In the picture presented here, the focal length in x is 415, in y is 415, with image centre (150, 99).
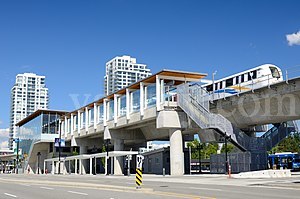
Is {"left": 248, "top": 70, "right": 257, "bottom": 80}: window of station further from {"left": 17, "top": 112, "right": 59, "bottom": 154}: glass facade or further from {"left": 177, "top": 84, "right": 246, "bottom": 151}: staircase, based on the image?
{"left": 17, "top": 112, "right": 59, "bottom": 154}: glass facade

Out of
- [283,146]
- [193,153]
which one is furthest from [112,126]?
[193,153]

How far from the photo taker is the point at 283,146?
9062 centimetres

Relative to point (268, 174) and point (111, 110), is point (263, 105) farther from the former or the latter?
point (111, 110)

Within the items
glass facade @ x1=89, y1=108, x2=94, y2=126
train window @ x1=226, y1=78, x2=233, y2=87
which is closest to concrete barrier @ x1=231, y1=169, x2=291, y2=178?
train window @ x1=226, y1=78, x2=233, y2=87

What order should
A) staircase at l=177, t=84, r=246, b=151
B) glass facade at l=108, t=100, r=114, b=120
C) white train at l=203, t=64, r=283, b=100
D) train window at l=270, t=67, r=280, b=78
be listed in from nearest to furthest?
1. white train at l=203, t=64, r=283, b=100
2. train window at l=270, t=67, r=280, b=78
3. staircase at l=177, t=84, r=246, b=151
4. glass facade at l=108, t=100, r=114, b=120

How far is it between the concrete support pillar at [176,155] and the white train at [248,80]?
23.3 ft

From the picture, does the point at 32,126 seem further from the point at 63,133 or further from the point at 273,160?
the point at 273,160

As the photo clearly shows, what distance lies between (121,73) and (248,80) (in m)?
144

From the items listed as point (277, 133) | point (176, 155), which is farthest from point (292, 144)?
point (176, 155)

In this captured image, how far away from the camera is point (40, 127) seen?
9994 centimetres

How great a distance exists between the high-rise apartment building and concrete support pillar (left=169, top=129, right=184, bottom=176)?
422 ft

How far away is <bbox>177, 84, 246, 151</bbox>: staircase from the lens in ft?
145

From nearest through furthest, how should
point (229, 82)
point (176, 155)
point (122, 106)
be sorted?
point (229, 82), point (176, 155), point (122, 106)

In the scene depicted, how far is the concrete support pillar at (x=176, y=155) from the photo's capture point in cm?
5034
